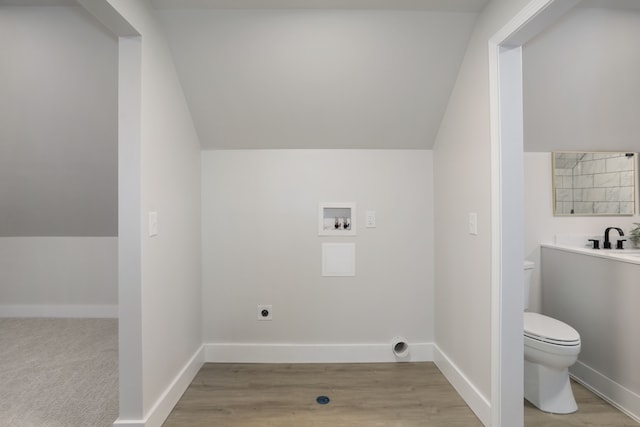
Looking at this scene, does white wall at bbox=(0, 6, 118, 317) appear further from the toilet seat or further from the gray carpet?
the toilet seat

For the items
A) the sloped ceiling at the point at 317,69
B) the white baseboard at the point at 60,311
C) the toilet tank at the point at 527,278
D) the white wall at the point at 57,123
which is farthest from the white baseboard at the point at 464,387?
Answer: the white baseboard at the point at 60,311

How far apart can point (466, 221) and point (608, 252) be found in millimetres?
1159

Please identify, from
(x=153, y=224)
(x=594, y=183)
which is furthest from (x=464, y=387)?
(x=153, y=224)

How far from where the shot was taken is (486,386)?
6.19 feet

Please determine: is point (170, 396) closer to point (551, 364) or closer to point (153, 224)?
point (153, 224)

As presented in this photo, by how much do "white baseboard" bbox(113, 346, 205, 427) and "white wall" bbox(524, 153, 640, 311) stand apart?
2545 mm

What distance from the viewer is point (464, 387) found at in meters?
2.12

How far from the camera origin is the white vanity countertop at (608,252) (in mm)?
2030

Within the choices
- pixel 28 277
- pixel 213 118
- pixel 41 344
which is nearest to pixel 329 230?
pixel 213 118

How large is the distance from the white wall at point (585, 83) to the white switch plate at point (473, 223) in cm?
102

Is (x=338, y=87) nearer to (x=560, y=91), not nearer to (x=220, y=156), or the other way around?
(x=220, y=156)

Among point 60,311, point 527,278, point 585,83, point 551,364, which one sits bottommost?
point 60,311

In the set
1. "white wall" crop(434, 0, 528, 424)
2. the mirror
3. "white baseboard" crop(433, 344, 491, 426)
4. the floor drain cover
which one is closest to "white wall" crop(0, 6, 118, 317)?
"white wall" crop(434, 0, 528, 424)

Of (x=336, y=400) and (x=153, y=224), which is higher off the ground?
(x=153, y=224)
